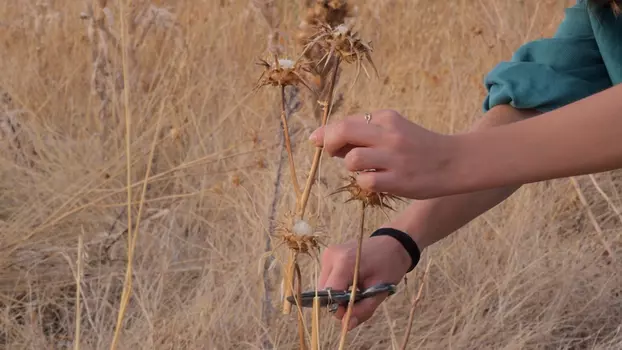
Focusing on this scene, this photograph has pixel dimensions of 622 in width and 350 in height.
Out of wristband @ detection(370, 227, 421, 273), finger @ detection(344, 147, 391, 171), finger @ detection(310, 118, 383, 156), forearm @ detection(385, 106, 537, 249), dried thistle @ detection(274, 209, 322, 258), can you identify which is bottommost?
wristband @ detection(370, 227, 421, 273)

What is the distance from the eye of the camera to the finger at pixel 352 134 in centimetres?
83

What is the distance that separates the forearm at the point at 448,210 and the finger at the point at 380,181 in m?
0.45

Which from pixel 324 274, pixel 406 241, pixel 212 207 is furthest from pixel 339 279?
pixel 212 207

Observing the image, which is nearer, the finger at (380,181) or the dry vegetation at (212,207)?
the finger at (380,181)

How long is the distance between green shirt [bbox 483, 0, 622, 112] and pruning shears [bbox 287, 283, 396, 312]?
38cm

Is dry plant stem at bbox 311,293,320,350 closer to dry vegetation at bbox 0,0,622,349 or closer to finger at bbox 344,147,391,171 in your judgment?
finger at bbox 344,147,391,171

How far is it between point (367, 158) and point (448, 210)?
504 millimetres

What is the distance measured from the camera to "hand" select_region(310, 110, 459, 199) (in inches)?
32.6

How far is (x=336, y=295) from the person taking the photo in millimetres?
1060

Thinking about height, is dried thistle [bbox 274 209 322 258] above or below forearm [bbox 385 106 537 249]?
above

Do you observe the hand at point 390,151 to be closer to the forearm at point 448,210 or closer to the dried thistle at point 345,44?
the dried thistle at point 345,44

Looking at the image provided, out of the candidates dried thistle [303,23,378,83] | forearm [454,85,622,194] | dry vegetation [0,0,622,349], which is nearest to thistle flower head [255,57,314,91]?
dried thistle [303,23,378,83]

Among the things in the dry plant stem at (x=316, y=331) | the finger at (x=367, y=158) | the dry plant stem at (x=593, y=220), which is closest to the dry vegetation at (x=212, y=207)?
the dry plant stem at (x=593, y=220)

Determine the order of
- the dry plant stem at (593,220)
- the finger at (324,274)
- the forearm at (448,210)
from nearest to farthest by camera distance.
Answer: the finger at (324,274) < the forearm at (448,210) < the dry plant stem at (593,220)
